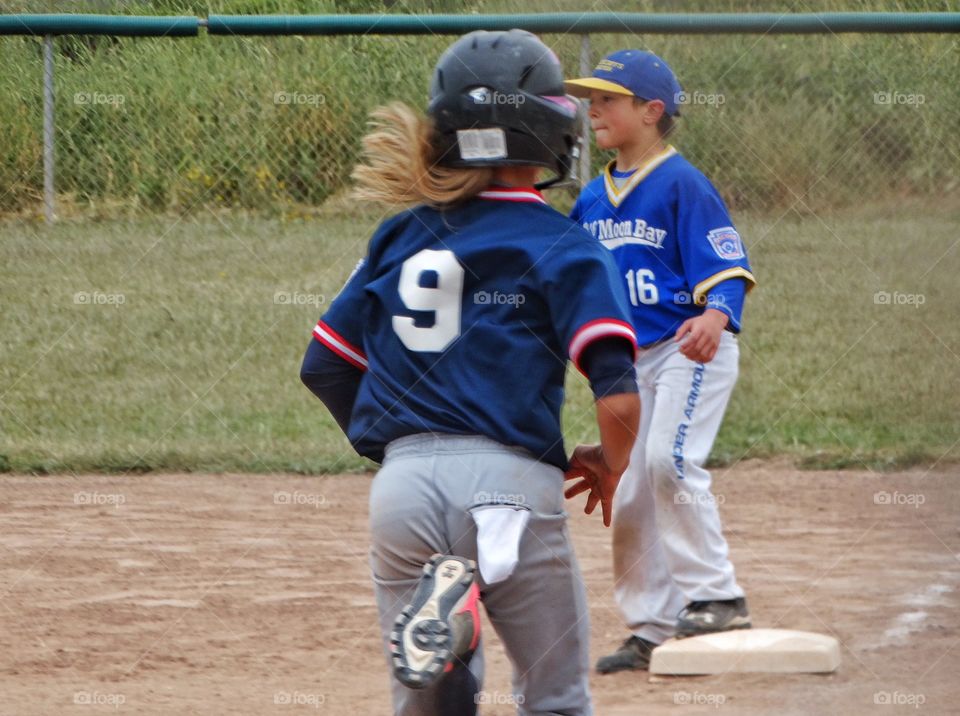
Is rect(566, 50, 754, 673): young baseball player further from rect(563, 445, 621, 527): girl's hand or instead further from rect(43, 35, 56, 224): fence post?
rect(43, 35, 56, 224): fence post

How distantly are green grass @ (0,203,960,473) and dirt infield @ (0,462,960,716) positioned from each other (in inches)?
18.2

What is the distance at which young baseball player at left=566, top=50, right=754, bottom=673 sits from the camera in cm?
387

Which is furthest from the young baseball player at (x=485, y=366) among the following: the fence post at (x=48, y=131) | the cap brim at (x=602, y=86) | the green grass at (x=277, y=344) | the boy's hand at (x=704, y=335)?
the fence post at (x=48, y=131)

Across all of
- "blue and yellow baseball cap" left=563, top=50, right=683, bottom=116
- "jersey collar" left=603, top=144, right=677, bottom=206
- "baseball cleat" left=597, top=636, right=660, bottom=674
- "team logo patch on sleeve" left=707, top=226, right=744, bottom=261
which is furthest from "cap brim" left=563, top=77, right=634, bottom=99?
"baseball cleat" left=597, top=636, right=660, bottom=674

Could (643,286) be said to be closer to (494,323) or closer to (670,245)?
(670,245)

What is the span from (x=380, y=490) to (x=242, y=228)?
722 cm

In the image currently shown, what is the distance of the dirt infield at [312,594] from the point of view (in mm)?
3820

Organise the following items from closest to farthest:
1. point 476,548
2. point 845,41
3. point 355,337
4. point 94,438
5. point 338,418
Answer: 1. point 476,548
2. point 355,337
3. point 338,418
4. point 94,438
5. point 845,41

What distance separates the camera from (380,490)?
8.18ft

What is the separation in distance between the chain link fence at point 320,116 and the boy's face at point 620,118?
494cm

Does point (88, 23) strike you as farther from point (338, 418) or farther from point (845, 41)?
point (338, 418)

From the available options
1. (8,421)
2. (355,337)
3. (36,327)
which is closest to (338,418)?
(355,337)

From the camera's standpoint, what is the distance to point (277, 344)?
8648mm

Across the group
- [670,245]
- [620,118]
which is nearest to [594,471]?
[670,245]
